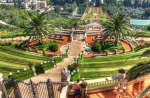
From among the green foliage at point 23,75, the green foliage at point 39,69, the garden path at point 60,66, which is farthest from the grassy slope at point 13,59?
the garden path at point 60,66

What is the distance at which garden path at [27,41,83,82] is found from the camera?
119ft

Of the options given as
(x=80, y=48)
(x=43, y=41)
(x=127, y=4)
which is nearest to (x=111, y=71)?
(x=80, y=48)

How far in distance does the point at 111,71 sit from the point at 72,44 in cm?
2121

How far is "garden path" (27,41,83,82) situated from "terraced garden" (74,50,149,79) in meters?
3.54

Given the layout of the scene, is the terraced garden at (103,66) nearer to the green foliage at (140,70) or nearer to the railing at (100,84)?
the railing at (100,84)

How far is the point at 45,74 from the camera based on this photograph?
37656 mm

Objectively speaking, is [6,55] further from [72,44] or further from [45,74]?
[72,44]

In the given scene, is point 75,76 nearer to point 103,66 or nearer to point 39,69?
point 103,66

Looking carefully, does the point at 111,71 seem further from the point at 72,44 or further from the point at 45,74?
the point at 72,44

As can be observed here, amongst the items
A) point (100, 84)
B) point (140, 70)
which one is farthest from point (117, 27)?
point (140, 70)

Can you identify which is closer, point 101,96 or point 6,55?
point 101,96

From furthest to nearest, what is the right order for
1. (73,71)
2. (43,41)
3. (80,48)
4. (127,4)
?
(127,4) < (43,41) < (80,48) < (73,71)

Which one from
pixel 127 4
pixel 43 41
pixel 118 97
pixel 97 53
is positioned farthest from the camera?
pixel 127 4

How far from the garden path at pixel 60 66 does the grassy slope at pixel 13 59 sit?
4.86 m
